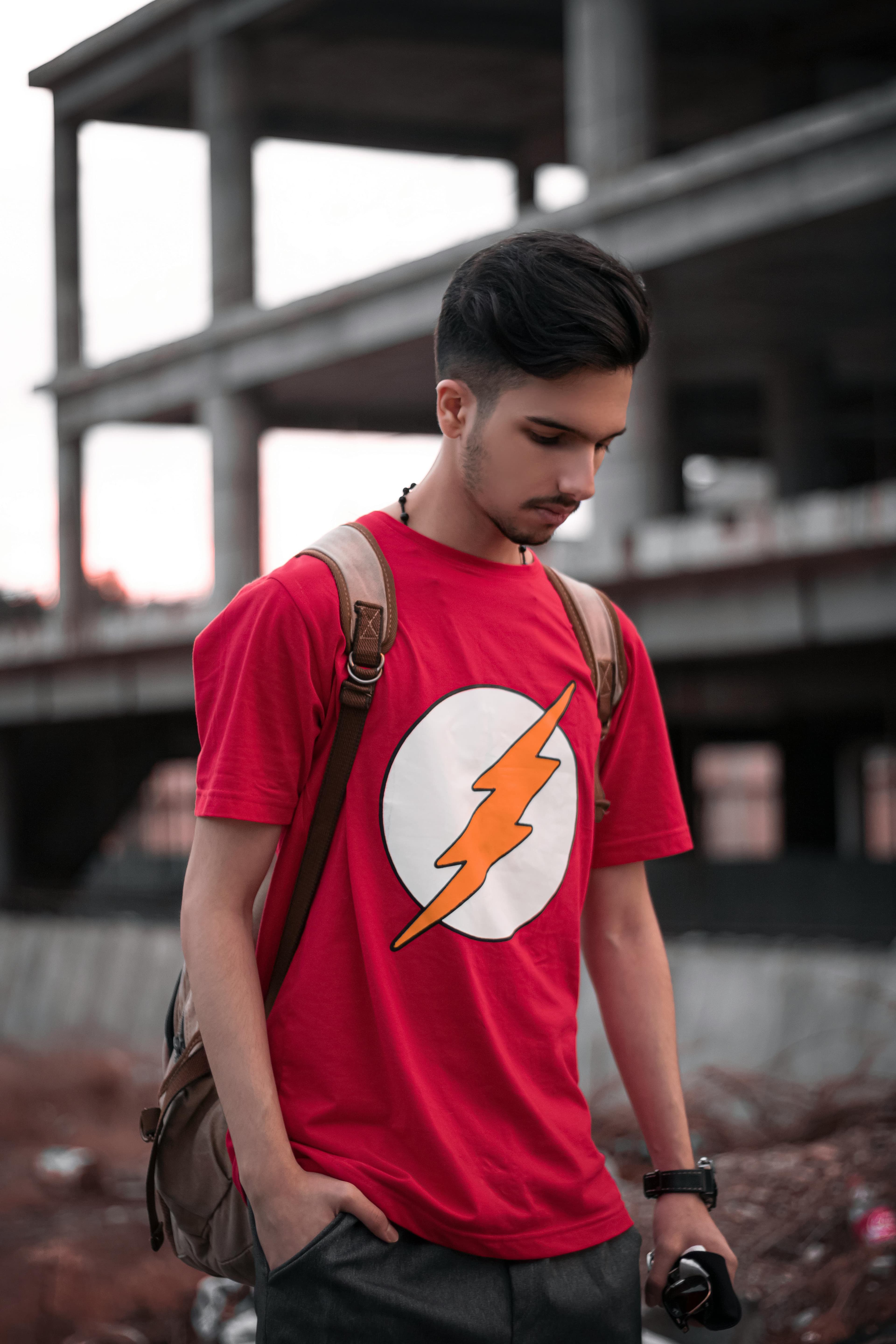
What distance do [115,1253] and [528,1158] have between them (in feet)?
16.0

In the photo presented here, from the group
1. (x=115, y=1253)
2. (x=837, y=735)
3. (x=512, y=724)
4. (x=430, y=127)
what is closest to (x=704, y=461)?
(x=837, y=735)

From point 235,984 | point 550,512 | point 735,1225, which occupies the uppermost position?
point 550,512

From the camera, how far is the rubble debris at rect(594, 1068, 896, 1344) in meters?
4.47

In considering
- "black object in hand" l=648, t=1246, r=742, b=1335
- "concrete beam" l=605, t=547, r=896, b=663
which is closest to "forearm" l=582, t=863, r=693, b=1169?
"black object in hand" l=648, t=1246, r=742, b=1335

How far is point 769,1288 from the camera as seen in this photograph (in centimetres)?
472

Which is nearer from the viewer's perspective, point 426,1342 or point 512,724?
point 426,1342

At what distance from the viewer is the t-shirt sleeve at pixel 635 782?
8.30 feet

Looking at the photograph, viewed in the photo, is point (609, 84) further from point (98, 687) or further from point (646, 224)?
point (98, 687)

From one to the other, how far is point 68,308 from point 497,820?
897 inches

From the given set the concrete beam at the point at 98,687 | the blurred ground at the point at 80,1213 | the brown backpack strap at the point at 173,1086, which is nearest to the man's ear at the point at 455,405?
the brown backpack strap at the point at 173,1086

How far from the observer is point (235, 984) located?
2.00 meters

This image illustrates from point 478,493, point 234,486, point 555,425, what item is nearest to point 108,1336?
point 478,493

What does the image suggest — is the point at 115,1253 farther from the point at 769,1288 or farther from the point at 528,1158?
the point at 528,1158

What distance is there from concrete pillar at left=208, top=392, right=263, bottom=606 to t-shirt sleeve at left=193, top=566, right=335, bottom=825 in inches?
703
